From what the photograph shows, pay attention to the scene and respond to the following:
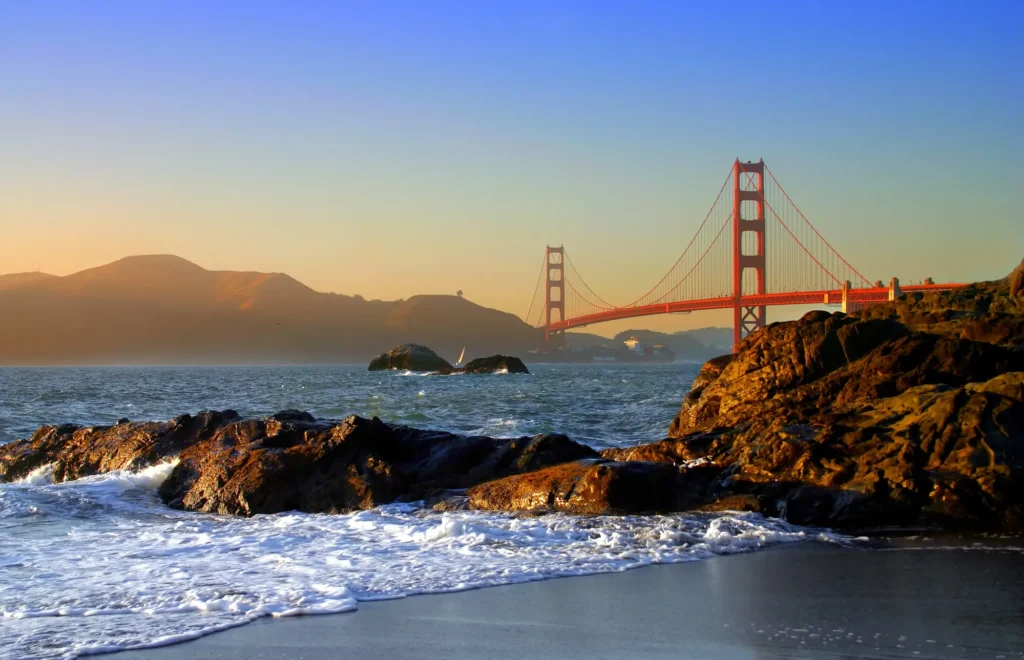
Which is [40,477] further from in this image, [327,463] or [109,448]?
[327,463]

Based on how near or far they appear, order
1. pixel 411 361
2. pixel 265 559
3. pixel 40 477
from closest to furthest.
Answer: pixel 265 559
pixel 40 477
pixel 411 361

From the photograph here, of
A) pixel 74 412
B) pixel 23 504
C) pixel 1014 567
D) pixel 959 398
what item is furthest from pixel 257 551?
pixel 74 412

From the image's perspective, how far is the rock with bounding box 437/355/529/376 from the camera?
2324 inches

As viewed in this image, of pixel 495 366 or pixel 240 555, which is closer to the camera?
pixel 240 555

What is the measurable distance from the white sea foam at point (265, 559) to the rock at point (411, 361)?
56041mm

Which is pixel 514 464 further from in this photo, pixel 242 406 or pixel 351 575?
pixel 242 406

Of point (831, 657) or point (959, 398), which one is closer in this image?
point (831, 657)

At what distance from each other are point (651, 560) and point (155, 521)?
4.01 meters

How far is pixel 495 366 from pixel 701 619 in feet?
186

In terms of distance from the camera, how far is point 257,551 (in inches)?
236

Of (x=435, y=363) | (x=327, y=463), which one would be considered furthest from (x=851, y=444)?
(x=435, y=363)

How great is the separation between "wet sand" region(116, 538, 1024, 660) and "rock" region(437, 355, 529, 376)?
5317 centimetres

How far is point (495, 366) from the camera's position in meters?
60.8

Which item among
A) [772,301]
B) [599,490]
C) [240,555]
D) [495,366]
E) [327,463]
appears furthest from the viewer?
[495,366]
